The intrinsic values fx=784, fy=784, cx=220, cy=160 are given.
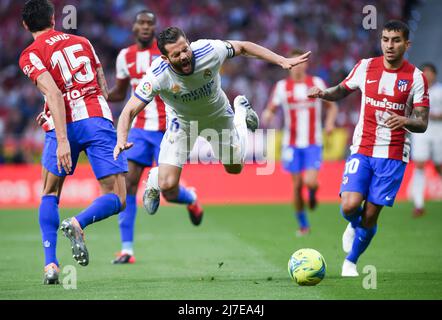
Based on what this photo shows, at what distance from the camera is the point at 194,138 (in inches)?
330

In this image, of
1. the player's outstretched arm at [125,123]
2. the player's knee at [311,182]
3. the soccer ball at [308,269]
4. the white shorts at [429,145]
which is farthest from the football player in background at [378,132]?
the white shorts at [429,145]

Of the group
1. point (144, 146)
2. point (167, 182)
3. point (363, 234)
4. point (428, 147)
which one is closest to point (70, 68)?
point (167, 182)

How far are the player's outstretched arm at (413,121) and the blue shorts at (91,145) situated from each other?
8.45 feet

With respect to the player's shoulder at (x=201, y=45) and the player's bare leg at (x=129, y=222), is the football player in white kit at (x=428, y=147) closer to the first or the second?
the player's bare leg at (x=129, y=222)

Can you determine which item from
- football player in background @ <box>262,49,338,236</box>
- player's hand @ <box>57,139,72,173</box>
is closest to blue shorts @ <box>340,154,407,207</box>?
player's hand @ <box>57,139,72,173</box>

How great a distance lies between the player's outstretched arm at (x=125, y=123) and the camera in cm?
688

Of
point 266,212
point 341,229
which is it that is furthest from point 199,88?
point 266,212

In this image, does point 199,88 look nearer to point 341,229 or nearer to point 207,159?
point 341,229

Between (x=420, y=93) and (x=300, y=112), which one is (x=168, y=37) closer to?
(x=420, y=93)

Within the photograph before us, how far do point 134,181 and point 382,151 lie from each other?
133 inches

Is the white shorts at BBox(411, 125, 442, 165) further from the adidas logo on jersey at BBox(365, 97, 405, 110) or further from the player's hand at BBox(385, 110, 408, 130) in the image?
the player's hand at BBox(385, 110, 408, 130)

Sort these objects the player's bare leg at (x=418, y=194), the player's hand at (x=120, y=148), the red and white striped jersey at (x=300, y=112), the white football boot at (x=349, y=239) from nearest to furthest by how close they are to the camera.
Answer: the player's hand at (x=120, y=148), the white football boot at (x=349, y=239), the red and white striped jersey at (x=300, y=112), the player's bare leg at (x=418, y=194)

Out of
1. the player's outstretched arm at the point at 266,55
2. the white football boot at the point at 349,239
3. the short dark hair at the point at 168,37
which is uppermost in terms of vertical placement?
the short dark hair at the point at 168,37

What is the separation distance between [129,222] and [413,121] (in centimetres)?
391
